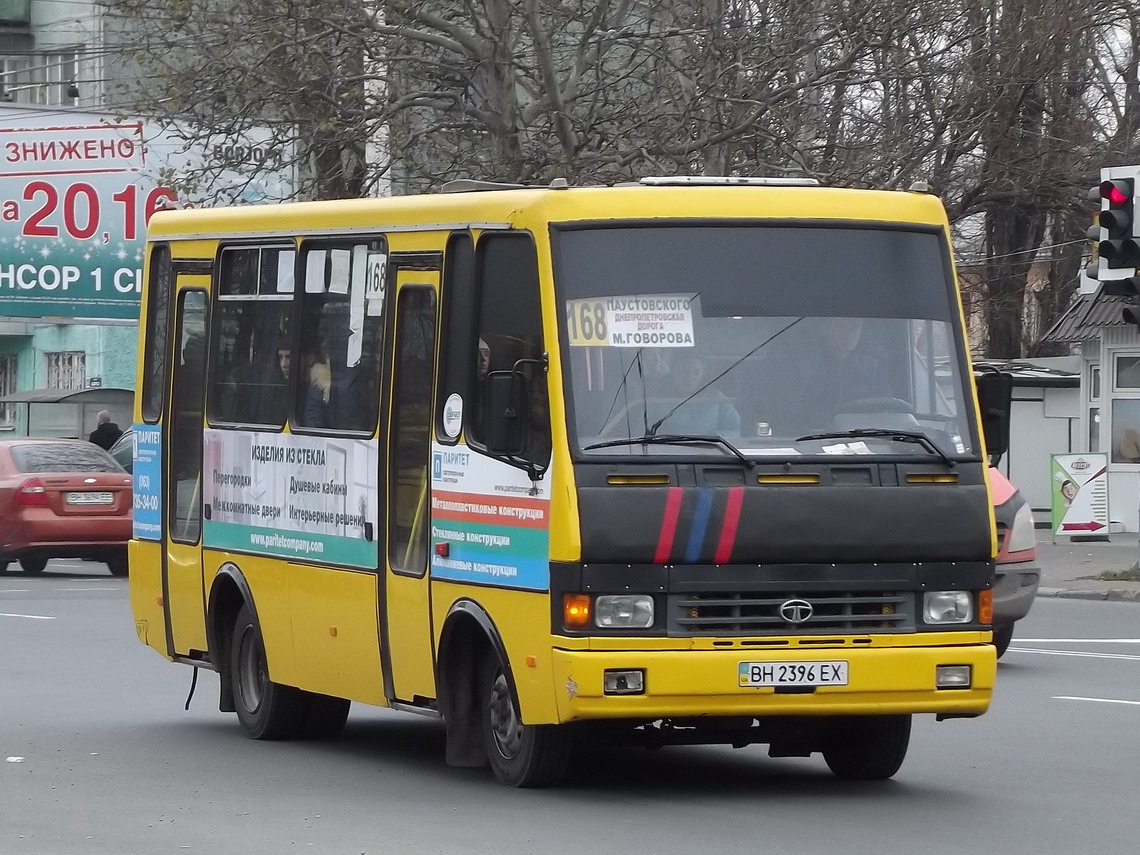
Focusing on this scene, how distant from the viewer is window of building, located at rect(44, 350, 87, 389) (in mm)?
54688

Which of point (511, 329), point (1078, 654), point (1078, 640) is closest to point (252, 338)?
point (511, 329)

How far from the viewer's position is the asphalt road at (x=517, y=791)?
8609mm

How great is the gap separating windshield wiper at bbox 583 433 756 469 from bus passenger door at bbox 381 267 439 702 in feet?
4.18

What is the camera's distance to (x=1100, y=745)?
465 inches

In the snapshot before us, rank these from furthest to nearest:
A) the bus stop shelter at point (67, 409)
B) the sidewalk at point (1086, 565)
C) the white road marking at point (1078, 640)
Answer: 1. the bus stop shelter at point (67, 409)
2. the sidewalk at point (1086, 565)
3. the white road marking at point (1078, 640)

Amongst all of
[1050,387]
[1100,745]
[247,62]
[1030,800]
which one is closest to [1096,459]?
[1050,387]

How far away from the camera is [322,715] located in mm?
12250

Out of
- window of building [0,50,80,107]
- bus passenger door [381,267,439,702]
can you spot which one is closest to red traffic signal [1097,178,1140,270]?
bus passenger door [381,267,439,702]

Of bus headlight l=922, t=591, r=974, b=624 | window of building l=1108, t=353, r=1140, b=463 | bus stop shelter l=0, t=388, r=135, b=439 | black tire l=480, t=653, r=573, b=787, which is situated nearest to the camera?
bus headlight l=922, t=591, r=974, b=624

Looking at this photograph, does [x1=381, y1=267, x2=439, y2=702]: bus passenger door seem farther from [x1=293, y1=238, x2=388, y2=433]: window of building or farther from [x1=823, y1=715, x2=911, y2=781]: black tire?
[x1=823, y1=715, x2=911, y2=781]: black tire

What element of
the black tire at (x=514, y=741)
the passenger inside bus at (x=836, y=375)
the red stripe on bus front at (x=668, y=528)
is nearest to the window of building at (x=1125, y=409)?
the passenger inside bus at (x=836, y=375)

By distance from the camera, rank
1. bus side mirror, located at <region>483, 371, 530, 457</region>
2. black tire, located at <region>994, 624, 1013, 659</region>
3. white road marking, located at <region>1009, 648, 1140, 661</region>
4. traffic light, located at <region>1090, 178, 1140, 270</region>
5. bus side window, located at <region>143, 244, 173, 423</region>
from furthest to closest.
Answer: traffic light, located at <region>1090, 178, 1140, 270</region> → white road marking, located at <region>1009, 648, 1140, 661</region> → black tire, located at <region>994, 624, 1013, 659</region> → bus side window, located at <region>143, 244, 173, 423</region> → bus side mirror, located at <region>483, 371, 530, 457</region>

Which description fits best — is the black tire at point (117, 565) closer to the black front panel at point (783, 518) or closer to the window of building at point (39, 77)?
the black front panel at point (783, 518)

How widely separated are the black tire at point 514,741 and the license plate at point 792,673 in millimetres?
834
